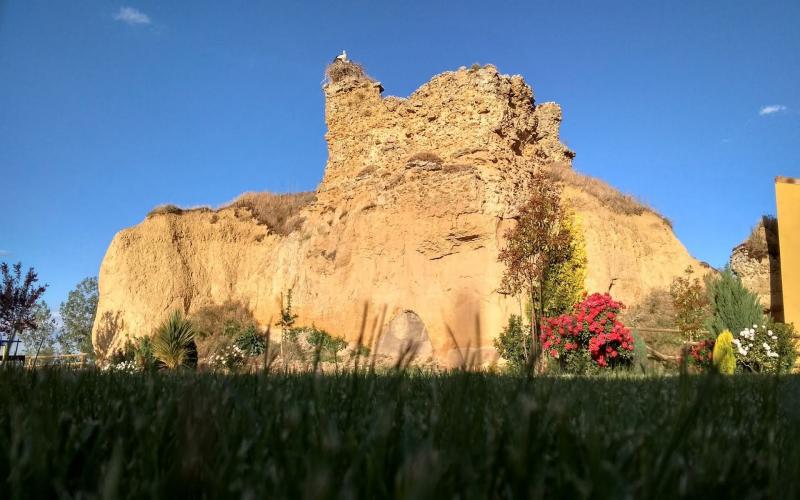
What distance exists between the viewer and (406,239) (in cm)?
1819

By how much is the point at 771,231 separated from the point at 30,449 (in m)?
23.4

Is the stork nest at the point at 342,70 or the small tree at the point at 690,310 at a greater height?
the stork nest at the point at 342,70

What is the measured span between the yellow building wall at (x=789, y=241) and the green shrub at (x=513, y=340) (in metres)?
7.82

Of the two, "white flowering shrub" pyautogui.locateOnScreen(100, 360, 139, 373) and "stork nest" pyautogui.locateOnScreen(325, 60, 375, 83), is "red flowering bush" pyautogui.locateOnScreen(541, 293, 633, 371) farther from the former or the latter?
"stork nest" pyautogui.locateOnScreen(325, 60, 375, 83)

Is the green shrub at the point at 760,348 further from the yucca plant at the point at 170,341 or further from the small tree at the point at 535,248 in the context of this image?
the yucca plant at the point at 170,341

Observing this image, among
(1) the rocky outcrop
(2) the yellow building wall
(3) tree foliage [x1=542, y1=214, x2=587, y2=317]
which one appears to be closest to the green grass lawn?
(3) tree foliage [x1=542, y1=214, x2=587, y2=317]

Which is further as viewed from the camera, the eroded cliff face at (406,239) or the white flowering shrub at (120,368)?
the eroded cliff face at (406,239)

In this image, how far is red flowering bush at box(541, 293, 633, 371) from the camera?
1245 centimetres

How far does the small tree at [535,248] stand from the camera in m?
15.4

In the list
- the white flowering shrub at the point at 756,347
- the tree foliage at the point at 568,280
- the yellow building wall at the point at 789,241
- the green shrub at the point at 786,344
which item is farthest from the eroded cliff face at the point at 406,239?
the white flowering shrub at the point at 756,347

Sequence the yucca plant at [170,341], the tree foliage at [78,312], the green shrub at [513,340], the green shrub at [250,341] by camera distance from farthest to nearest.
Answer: the tree foliage at [78,312] → the green shrub at [250,341] → the yucca plant at [170,341] → the green shrub at [513,340]

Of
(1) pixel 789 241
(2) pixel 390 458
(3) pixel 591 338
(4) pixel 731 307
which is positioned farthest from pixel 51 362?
(1) pixel 789 241

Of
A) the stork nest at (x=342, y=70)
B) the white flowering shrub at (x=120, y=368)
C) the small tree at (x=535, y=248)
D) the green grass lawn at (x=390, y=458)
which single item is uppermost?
the stork nest at (x=342, y=70)

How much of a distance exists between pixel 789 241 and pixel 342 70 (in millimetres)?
17428
